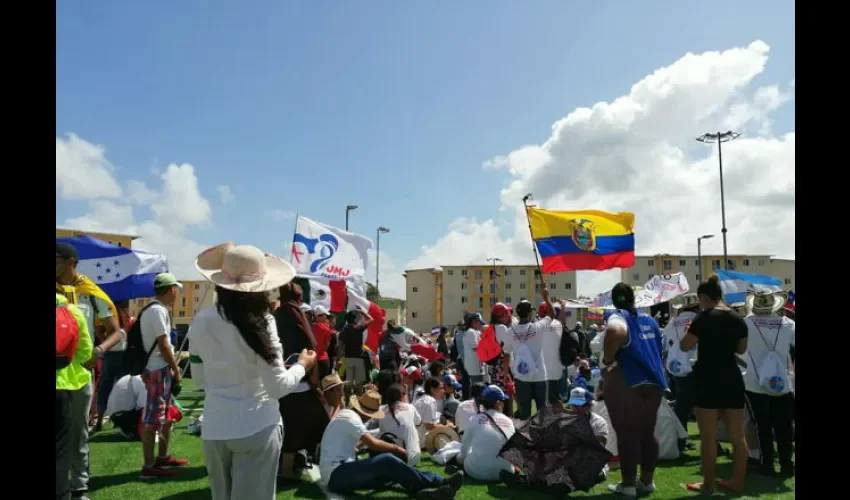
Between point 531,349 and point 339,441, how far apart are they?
2.98 meters

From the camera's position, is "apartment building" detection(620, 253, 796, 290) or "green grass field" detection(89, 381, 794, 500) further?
"apartment building" detection(620, 253, 796, 290)

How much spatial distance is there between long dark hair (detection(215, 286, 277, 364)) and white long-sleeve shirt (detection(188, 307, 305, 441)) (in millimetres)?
31

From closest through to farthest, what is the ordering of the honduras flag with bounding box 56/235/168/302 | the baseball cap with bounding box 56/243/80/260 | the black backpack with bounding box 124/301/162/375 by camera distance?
the baseball cap with bounding box 56/243/80/260, the black backpack with bounding box 124/301/162/375, the honduras flag with bounding box 56/235/168/302

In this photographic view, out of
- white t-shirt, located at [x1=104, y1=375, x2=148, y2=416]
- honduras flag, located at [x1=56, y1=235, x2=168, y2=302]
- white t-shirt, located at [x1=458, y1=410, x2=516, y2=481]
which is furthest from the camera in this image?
honduras flag, located at [x1=56, y1=235, x2=168, y2=302]

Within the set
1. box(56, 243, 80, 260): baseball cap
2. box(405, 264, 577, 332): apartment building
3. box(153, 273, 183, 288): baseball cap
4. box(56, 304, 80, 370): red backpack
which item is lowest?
box(405, 264, 577, 332): apartment building

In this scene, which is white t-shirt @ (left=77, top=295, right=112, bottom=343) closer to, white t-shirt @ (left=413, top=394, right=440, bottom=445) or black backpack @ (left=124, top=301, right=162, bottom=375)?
black backpack @ (left=124, top=301, right=162, bottom=375)

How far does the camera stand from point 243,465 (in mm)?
2922

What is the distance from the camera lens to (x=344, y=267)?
12.3 metres

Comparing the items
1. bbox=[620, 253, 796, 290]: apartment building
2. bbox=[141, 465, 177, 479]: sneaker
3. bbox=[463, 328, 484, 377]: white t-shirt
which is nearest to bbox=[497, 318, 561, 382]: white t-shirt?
bbox=[463, 328, 484, 377]: white t-shirt

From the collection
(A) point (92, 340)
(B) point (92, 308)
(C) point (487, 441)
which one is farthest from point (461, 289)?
A: (A) point (92, 340)

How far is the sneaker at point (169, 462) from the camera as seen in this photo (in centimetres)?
595

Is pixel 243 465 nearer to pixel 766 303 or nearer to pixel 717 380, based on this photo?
pixel 717 380

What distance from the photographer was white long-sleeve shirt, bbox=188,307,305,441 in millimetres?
2895
